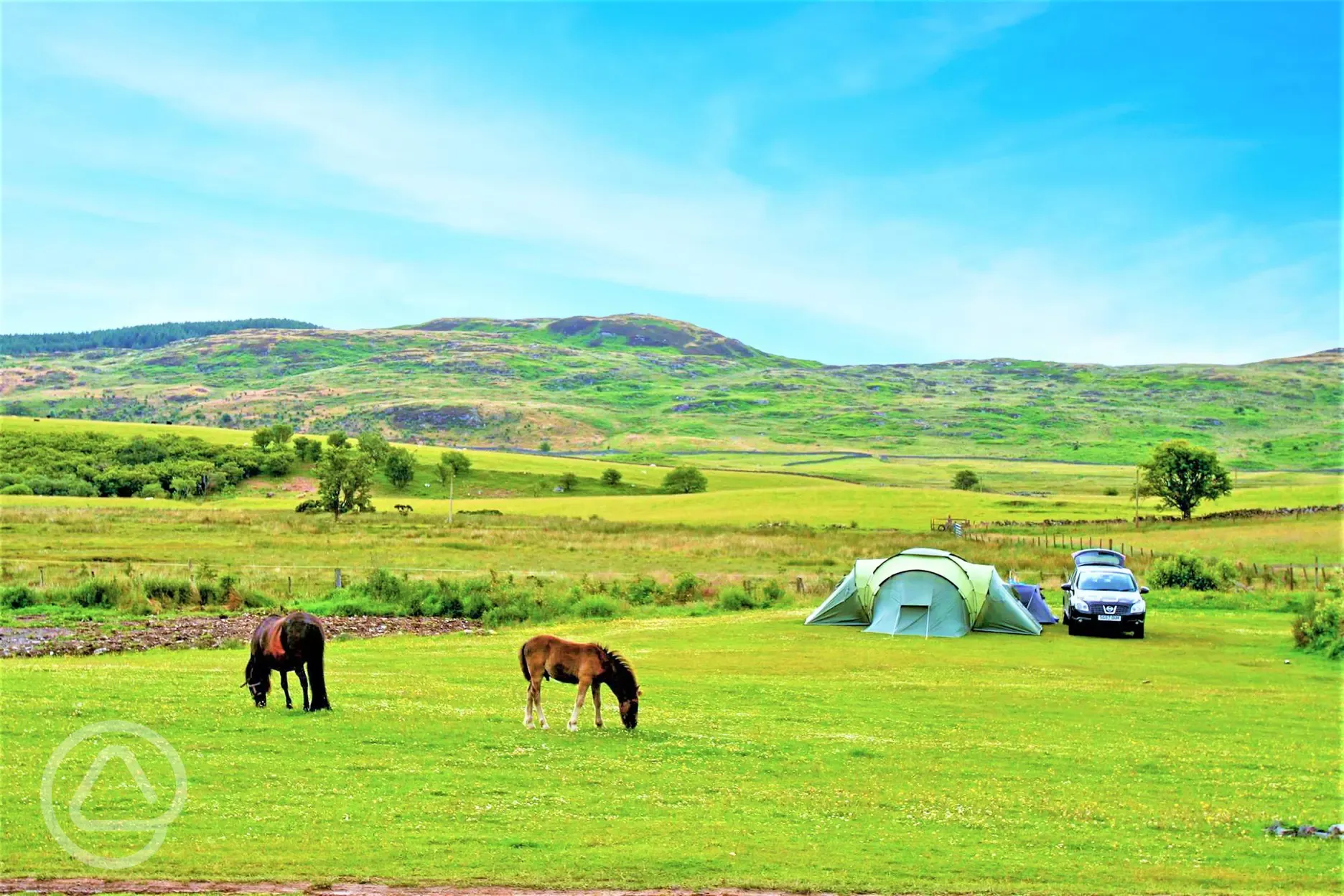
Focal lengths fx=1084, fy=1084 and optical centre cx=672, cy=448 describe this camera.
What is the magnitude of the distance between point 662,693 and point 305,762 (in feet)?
31.9

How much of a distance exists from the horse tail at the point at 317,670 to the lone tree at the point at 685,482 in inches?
5369

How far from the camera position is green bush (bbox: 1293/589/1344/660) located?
31.7 meters

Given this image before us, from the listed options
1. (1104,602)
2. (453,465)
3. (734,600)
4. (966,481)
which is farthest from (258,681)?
(966,481)

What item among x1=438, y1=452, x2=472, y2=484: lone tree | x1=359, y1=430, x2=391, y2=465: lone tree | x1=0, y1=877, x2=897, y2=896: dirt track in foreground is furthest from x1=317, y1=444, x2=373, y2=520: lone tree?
x1=0, y1=877, x2=897, y2=896: dirt track in foreground

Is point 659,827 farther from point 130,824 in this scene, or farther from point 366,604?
point 366,604

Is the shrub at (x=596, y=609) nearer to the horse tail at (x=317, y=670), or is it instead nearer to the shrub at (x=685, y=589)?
the shrub at (x=685, y=589)

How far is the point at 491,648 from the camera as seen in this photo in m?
32.0

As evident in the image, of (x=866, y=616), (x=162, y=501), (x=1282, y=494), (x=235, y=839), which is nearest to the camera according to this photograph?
(x=235, y=839)

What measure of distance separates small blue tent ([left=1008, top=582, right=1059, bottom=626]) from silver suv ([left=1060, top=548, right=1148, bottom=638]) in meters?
1.15

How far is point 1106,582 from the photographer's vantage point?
127 feet

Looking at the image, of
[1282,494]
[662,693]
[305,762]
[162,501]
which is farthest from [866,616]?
[1282,494]

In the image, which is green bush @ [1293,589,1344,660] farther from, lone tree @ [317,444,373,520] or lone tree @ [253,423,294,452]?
lone tree @ [253,423,294,452]


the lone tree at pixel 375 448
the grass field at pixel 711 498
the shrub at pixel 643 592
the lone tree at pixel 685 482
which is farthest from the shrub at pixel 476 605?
the lone tree at pixel 685 482

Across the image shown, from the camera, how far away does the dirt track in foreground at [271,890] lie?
9.72 metres
